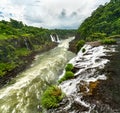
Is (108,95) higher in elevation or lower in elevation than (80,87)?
higher

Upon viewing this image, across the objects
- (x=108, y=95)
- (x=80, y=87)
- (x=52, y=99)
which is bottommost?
(x=80, y=87)

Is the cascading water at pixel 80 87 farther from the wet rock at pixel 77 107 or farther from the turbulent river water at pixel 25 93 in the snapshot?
the turbulent river water at pixel 25 93

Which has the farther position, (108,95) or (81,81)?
(81,81)

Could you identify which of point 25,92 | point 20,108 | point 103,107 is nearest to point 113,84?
point 103,107

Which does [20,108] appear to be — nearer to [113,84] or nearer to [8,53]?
[113,84]

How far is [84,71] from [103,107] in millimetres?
13754

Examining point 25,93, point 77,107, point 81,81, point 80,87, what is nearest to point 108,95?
point 77,107

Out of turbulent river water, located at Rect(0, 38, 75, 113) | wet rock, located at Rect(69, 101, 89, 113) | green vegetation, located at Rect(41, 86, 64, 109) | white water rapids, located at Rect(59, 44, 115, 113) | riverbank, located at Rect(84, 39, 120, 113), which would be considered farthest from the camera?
turbulent river water, located at Rect(0, 38, 75, 113)

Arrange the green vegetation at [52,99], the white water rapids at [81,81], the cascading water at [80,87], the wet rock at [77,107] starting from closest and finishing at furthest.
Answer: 1. the wet rock at [77,107]
2. the cascading water at [80,87]
3. the white water rapids at [81,81]
4. the green vegetation at [52,99]

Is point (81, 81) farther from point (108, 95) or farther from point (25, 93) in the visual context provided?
point (25, 93)

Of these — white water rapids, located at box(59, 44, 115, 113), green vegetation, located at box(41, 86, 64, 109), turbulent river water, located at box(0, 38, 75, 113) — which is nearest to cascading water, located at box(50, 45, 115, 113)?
white water rapids, located at box(59, 44, 115, 113)

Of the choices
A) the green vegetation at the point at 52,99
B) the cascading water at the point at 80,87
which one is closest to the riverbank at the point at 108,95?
the cascading water at the point at 80,87

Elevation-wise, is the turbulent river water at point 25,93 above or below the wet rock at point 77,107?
below

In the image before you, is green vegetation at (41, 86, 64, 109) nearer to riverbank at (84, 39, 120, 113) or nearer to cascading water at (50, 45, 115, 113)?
cascading water at (50, 45, 115, 113)
